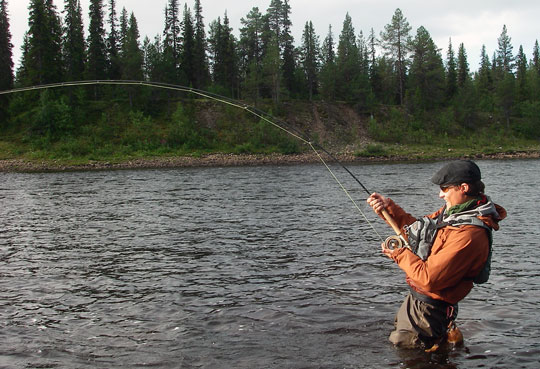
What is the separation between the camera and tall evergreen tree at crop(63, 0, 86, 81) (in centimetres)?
7100

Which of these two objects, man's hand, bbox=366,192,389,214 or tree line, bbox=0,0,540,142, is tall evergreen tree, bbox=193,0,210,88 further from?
→ man's hand, bbox=366,192,389,214

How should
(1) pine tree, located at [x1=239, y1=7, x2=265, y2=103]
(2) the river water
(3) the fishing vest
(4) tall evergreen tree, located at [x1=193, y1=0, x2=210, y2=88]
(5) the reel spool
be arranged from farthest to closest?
(1) pine tree, located at [x1=239, y1=7, x2=265, y2=103] < (4) tall evergreen tree, located at [x1=193, y1=0, x2=210, y2=88] < (2) the river water < (5) the reel spool < (3) the fishing vest

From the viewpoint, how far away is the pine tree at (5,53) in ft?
205

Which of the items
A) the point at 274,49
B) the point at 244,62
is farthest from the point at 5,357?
the point at 244,62

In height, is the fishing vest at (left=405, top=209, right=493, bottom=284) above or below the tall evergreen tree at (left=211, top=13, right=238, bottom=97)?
below

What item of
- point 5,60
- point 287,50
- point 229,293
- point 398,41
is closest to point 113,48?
point 5,60

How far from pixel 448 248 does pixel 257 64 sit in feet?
240

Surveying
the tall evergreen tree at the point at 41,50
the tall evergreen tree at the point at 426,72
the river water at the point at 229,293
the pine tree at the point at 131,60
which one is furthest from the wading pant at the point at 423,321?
the tall evergreen tree at the point at 426,72

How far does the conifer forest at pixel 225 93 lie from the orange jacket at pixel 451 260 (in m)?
50.8

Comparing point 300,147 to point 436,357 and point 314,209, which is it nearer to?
point 314,209

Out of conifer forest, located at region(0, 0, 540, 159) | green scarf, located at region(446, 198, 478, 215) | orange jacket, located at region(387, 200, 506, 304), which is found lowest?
orange jacket, located at region(387, 200, 506, 304)

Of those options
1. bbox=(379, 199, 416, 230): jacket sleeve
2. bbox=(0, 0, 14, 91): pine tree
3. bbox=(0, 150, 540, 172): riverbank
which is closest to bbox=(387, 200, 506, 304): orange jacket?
bbox=(379, 199, 416, 230): jacket sleeve

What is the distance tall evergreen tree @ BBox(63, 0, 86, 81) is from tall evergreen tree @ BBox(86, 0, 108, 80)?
A: 8.06 ft

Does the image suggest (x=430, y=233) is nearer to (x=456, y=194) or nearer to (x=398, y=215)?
(x=456, y=194)
